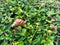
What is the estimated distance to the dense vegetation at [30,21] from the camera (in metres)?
2.20

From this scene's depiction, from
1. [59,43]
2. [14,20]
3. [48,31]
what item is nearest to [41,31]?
[48,31]

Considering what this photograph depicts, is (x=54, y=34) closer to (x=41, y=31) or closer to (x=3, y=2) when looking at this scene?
(x=41, y=31)

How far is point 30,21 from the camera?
2457 mm

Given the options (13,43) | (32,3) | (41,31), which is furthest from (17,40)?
(32,3)

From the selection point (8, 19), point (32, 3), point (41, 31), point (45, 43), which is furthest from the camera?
point (32, 3)

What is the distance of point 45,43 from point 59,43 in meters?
0.21

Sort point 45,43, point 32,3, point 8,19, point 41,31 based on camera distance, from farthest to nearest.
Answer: point 32,3 → point 8,19 → point 41,31 → point 45,43

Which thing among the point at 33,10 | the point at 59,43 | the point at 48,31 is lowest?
the point at 59,43

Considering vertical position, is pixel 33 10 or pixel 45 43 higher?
pixel 33 10

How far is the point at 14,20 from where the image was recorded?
248 centimetres

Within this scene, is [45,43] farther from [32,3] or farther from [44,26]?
[32,3]

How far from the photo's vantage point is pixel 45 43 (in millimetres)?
2111

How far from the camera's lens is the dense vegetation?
220 centimetres

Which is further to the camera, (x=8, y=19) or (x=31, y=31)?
(x=8, y=19)
